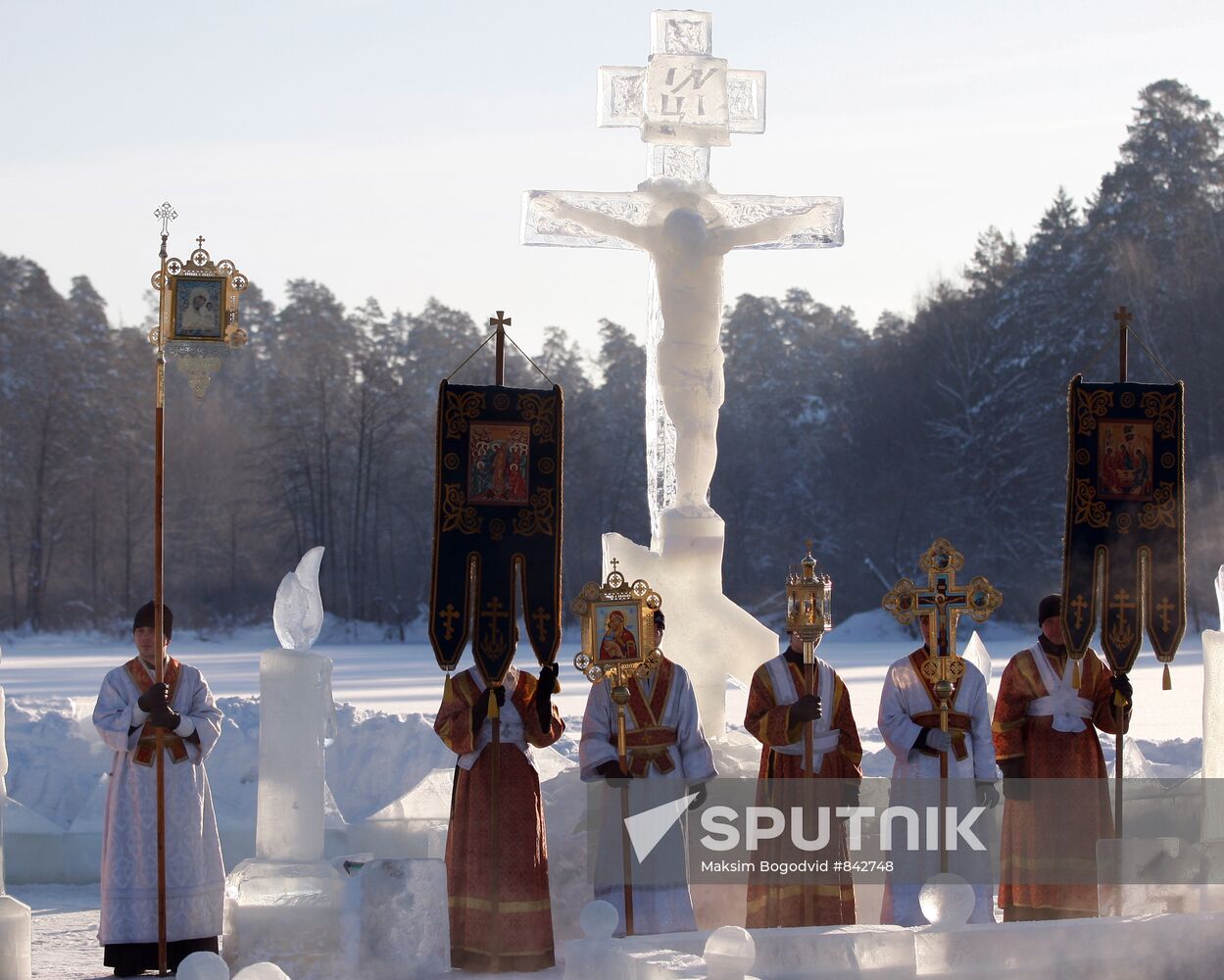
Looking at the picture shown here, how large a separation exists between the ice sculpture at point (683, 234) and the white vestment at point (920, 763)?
2050 mm

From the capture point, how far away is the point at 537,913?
9.18m

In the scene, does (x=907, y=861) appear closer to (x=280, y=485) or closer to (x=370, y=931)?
(x=370, y=931)

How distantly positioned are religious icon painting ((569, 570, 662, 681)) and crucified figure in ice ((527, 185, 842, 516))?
2461 mm

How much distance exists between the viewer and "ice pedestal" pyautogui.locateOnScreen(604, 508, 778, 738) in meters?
11.4

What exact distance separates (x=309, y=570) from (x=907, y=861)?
3.26 m

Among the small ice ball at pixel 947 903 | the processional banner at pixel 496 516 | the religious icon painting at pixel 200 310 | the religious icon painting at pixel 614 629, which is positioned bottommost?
the small ice ball at pixel 947 903

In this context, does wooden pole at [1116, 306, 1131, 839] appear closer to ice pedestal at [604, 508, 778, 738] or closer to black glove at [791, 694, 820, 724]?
black glove at [791, 694, 820, 724]

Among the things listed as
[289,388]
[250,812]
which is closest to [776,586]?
[289,388]

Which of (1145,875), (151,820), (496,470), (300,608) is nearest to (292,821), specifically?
(151,820)

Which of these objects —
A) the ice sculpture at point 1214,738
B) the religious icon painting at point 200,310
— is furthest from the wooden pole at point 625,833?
the ice sculpture at point 1214,738

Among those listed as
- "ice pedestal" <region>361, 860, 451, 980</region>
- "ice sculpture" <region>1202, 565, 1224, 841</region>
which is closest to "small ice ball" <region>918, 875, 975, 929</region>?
"ice pedestal" <region>361, 860, 451, 980</region>

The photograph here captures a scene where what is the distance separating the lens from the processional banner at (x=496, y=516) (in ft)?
30.5

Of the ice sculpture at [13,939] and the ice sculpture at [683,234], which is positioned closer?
the ice sculpture at [13,939]

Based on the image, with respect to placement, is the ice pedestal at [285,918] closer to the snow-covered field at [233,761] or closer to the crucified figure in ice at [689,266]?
the snow-covered field at [233,761]
